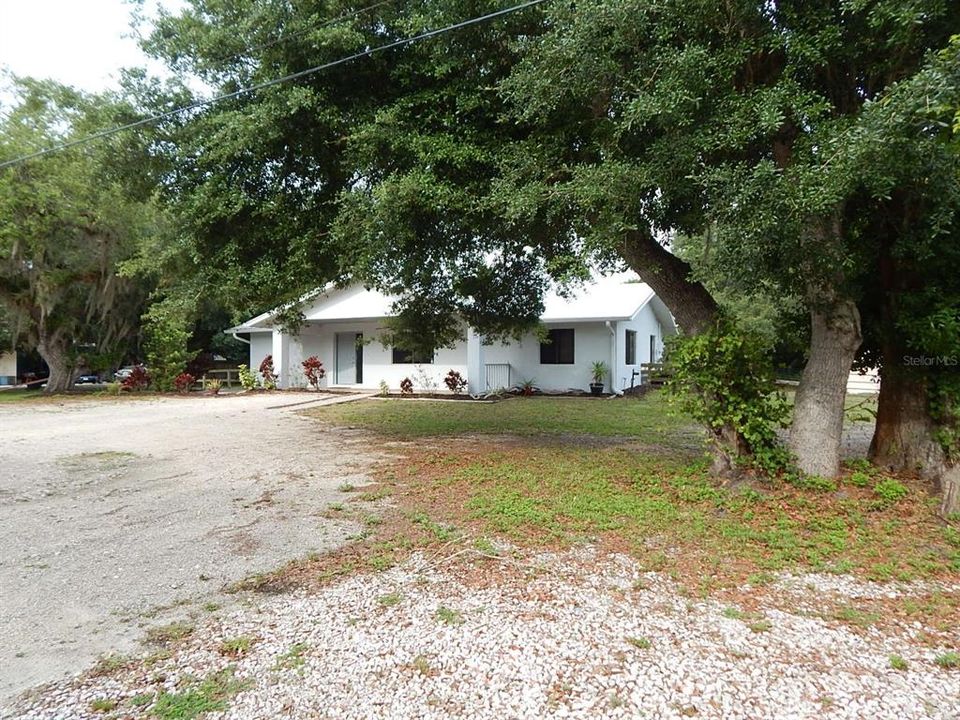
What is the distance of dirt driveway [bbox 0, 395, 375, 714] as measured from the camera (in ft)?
10.3

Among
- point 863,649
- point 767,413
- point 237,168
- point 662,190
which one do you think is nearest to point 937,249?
point 767,413

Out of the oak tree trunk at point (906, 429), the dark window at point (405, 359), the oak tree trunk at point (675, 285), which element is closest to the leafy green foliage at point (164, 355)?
the dark window at point (405, 359)

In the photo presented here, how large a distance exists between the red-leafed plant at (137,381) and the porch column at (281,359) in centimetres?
483

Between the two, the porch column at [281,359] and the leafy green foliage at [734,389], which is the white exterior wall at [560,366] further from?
the leafy green foliage at [734,389]

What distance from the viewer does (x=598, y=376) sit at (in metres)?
16.9

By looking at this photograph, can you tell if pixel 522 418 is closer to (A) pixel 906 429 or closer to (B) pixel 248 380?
(A) pixel 906 429

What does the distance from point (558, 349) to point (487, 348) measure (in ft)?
7.58

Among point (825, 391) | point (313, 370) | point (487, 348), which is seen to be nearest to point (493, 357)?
point (487, 348)

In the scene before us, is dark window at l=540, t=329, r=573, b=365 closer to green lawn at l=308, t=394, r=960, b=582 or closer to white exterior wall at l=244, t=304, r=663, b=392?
white exterior wall at l=244, t=304, r=663, b=392

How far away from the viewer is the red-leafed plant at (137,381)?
2014 cm

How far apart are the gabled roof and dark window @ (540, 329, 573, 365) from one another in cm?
85

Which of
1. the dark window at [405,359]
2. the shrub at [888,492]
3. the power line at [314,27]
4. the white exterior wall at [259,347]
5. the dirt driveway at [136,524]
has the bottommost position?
the dirt driveway at [136,524]

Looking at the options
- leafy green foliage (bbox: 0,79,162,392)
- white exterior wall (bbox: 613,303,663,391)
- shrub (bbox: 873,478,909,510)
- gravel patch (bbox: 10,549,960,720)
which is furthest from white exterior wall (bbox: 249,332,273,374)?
shrub (bbox: 873,478,909,510)

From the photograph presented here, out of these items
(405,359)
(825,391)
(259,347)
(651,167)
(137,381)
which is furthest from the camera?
(259,347)
